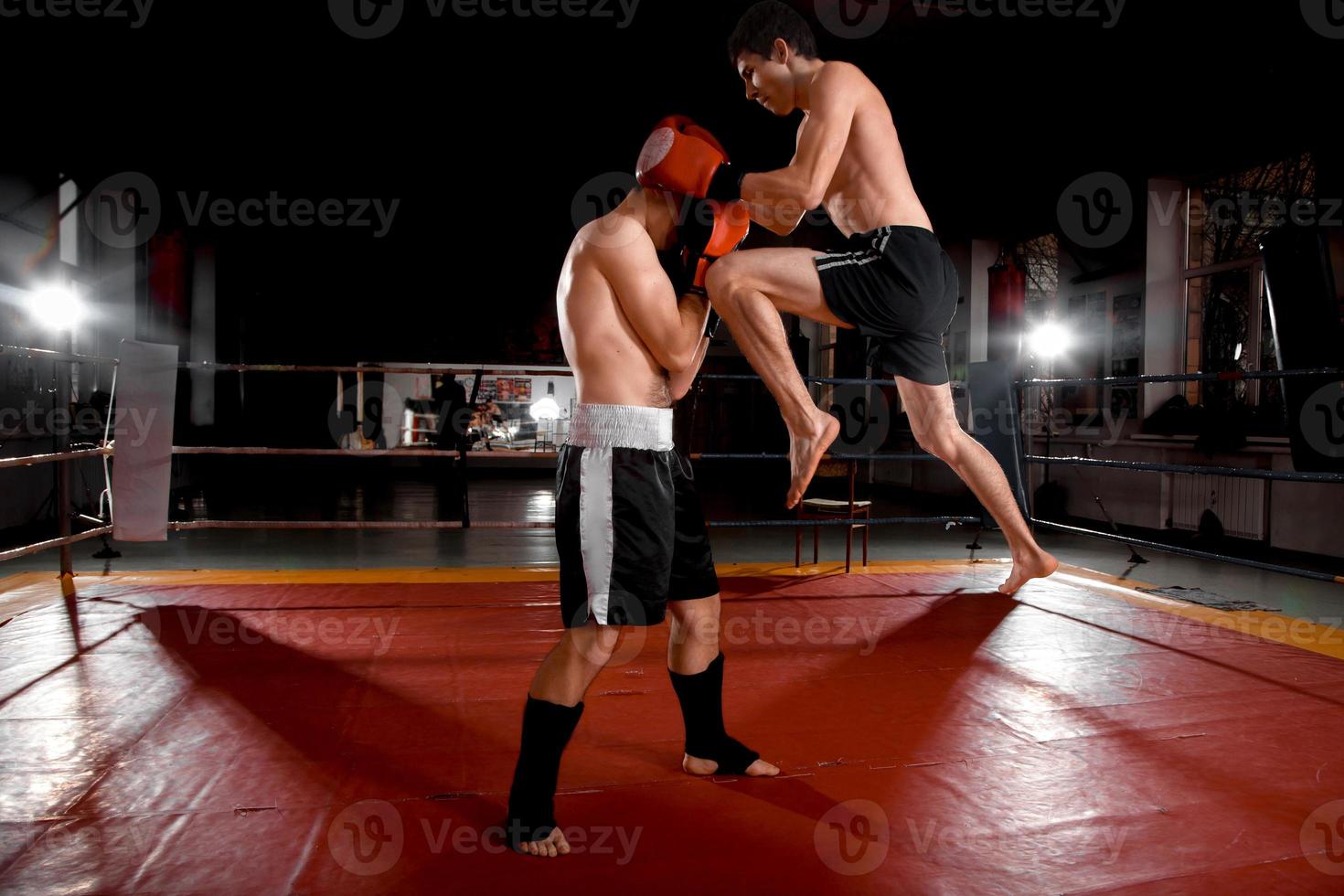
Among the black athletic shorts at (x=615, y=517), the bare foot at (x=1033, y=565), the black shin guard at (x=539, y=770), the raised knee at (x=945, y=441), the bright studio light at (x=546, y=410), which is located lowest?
the black shin guard at (x=539, y=770)

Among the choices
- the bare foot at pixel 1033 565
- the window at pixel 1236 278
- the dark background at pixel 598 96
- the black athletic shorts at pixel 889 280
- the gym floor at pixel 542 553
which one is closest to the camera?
the black athletic shorts at pixel 889 280

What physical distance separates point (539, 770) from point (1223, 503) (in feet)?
20.5

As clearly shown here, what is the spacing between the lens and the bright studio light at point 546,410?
37.6 ft

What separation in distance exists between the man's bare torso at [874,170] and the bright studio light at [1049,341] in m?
5.94

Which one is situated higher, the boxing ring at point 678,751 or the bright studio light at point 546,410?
the bright studio light at point 546,410

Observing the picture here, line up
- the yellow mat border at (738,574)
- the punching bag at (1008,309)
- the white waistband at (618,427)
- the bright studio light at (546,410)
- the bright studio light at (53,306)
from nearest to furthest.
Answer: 1. the white waistband at (618,427)
2. the yellow mat border at (738,574)
3. the bright studio light at (53,306)
4. the punching bag at (1008,309)
5. the bright studio light at (546,410)

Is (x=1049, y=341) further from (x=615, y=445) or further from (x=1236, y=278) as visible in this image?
(x=615, y=445)

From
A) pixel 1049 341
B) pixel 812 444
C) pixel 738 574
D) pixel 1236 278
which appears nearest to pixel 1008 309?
pixel 1049 341

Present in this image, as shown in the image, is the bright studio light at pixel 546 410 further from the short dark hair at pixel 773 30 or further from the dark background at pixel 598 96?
the short dark hair at pixel 773 30

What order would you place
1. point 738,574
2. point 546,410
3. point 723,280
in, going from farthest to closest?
1. point 546,410
2. point 738,574
3. point 723,280

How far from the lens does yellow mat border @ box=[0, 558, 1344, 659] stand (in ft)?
9.50

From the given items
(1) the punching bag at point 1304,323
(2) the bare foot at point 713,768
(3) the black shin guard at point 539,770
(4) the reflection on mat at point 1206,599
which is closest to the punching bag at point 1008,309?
(1) the punching bag at point 1304,323

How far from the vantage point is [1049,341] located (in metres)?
6.91

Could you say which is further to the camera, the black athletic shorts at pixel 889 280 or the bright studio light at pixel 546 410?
the bright studio light at pixel 546 410
